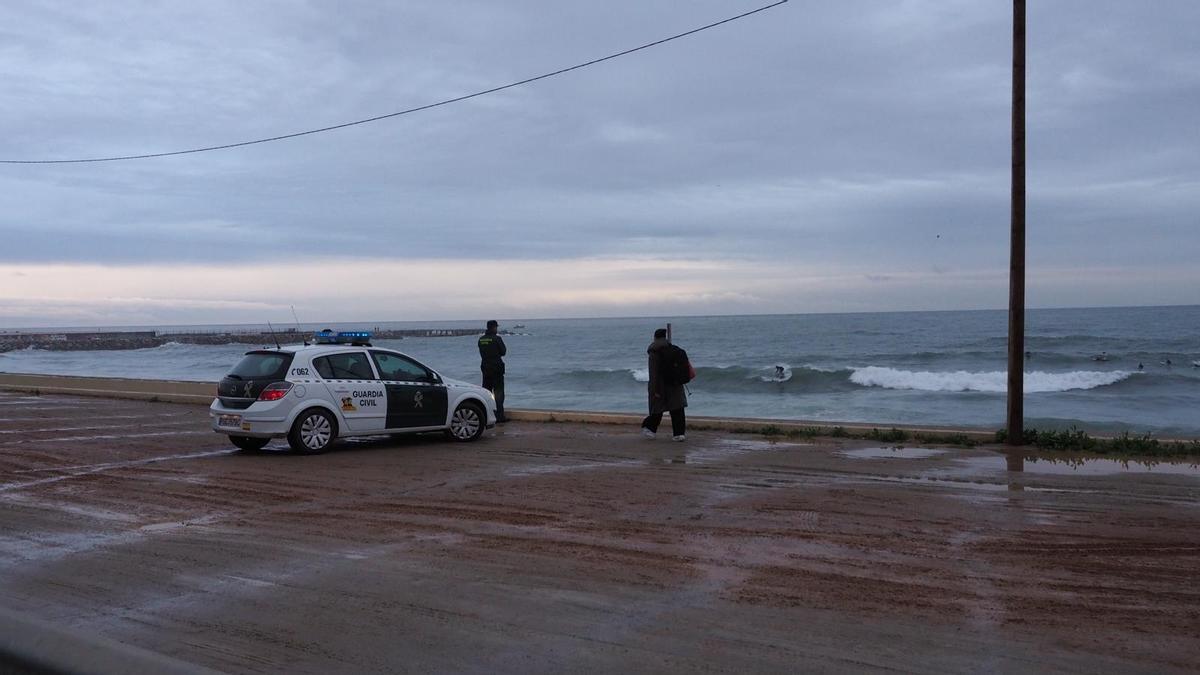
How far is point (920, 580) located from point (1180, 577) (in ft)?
5.77

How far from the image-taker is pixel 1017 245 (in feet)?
44.1

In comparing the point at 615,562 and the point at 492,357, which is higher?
the point at 492,357

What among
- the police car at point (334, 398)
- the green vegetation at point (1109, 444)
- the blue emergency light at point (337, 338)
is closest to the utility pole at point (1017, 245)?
the green vegetation at point (1109, 444)

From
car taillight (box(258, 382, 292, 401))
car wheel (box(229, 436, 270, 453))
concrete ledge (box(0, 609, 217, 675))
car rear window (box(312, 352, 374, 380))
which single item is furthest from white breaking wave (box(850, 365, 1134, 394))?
concrete ledge (box(0, 609, 217, 675))

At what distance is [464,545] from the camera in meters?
7.66

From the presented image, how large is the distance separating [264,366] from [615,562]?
7.92 meters

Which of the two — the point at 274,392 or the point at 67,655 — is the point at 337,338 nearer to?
the point at 274,392

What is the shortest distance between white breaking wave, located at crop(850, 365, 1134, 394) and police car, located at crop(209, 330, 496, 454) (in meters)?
25.1

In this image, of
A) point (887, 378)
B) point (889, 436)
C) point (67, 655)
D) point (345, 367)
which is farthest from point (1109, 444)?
point (887, 378)

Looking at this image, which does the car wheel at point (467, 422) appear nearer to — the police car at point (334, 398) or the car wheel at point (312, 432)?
the police car at point (334, 398)

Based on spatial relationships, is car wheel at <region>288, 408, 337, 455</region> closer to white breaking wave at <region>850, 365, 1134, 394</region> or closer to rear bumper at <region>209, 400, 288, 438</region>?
rear bumper at <region>209, 400, 288, 438</region>

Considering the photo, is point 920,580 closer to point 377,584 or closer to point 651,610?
point 651,610

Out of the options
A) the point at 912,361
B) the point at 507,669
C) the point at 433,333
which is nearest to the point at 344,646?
the point at 507,669

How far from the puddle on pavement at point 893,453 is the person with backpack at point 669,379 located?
8.50 ft
